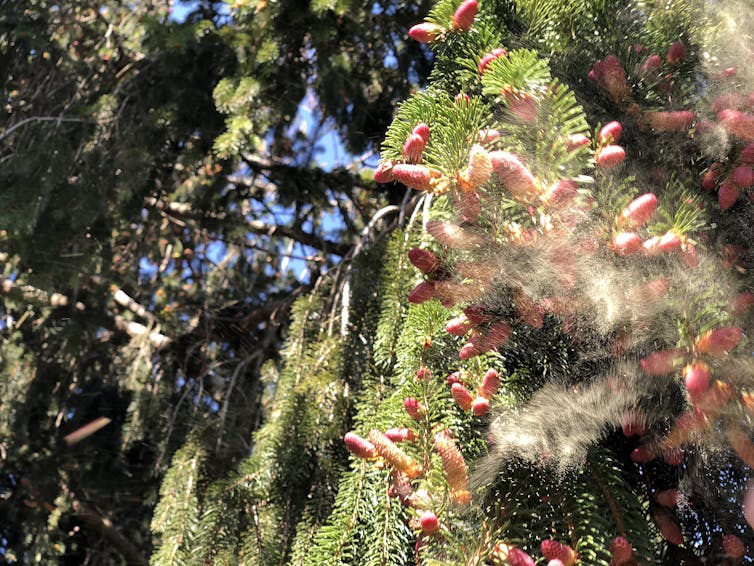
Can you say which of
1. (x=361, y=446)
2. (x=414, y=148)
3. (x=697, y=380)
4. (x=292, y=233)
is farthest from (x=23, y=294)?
(x=697, y=380)

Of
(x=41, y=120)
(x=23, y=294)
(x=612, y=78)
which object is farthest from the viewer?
(x=23, y=294)

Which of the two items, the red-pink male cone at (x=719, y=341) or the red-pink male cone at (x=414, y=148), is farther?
the red-pink male cone at (x=414, y=148)

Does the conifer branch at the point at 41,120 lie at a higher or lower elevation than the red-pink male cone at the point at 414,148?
higher

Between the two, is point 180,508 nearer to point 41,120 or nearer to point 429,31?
point 429,31

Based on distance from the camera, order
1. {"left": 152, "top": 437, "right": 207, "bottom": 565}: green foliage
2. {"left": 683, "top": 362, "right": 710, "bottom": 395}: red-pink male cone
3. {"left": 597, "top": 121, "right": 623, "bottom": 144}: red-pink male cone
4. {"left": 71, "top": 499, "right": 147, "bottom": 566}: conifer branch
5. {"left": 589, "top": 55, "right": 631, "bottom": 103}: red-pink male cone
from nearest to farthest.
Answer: {"left": 683, "top": 362, "right": 710, "bottom": 395}: red-pink male cone → {"left": 597, "top": 121, "right": 623, "bottom": 144}: red-pink male cone → {"left": 589, "top": 55, "right": 631, "bottom": 103}: red-pink male cone → {"left": 152, "top": 437, "right": 207, "bottom": 565}: green foliage → {"left": 71, "top": 499, "right": 147, "bottom": 566}: conifer branch

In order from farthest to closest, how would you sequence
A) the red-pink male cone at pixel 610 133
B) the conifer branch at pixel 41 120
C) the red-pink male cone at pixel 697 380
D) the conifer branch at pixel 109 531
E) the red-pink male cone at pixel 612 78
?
the conifer branch at pixel 109 531 → the conifer branch at pixel 41 120 → the red-pink male cone at pixel 612 78 → the red-pink male cone at pixel 610 133 → the red-pink male cone at pixel 697 380

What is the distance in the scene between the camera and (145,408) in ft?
7.88

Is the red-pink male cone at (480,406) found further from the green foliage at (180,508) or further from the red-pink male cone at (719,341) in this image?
the green foliage at (180,508)

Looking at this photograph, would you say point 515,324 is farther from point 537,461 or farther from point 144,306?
point 144,306

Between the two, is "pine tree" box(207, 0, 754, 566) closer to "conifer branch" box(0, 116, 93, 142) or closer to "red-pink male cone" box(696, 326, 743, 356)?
"red-pink male cone" box(696, 326, 743, 356)

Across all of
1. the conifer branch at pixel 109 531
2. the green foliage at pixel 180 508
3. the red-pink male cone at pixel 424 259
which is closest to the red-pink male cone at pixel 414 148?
the red-pink male cone at pixel 424 259

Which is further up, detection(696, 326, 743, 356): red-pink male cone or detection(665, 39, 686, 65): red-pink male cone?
detection(665, 39, 686, 65): red-pink male cone

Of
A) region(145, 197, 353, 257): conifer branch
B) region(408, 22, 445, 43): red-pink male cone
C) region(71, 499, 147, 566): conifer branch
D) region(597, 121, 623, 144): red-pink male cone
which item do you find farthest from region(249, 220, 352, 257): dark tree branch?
region(597, 121, 623, 144): red-pink male cone

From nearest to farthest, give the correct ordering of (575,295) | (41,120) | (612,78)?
(575,295)
(612,78)
(41,120)
